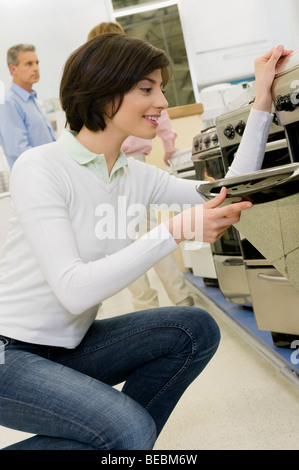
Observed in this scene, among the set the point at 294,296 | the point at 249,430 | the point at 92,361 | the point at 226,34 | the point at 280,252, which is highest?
the point at 226,34

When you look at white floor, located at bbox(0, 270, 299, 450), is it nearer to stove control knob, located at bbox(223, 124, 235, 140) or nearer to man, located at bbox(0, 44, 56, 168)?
stove control knob, located at bbox(223, 124, 235, 140)

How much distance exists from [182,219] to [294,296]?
3.10 feet

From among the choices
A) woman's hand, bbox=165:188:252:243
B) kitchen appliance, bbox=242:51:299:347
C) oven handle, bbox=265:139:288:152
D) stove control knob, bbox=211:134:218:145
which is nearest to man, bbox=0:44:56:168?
stove control knob, bbox=211:134:218:145

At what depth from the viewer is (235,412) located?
1.81 m

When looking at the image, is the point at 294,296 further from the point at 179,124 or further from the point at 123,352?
the point at 179,124

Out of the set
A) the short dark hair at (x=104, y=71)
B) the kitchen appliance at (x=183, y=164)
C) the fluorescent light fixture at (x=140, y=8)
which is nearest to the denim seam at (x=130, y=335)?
the short dark hair at (x=104, y=71)

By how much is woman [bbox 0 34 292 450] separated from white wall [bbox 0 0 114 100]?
5026 millimetres

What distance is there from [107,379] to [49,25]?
5622 mm

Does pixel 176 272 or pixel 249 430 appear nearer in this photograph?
pixel 249 430

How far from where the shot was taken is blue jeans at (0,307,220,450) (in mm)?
1081

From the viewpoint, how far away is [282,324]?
197 centimetres

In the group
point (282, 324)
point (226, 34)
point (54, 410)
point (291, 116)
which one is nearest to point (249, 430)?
Result: point (282, 324)

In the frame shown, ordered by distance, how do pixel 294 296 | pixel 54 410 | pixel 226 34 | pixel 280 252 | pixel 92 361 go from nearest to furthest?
pixel 54 410 → pixel 92 361 → pixel 280 252 → pixel 294 296 → pixel 226 34

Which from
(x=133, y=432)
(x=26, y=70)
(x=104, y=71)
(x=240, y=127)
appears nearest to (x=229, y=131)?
(x=240, y=127)
